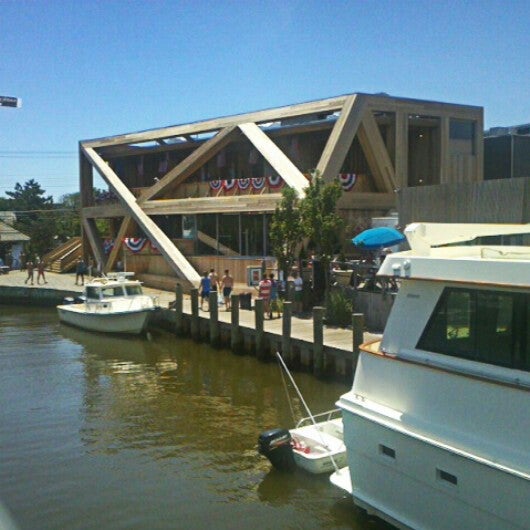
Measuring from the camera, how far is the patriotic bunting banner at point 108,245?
38872 millimetres

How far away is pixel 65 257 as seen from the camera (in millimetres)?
42062

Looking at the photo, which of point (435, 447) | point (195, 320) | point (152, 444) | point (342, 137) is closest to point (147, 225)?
point (195, 320)

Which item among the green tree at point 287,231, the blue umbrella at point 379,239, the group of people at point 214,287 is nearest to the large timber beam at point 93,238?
the group of people at point 214,287

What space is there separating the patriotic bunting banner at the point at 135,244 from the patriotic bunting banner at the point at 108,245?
4.96 meters

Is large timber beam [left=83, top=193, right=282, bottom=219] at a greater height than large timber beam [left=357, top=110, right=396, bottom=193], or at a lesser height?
lesser

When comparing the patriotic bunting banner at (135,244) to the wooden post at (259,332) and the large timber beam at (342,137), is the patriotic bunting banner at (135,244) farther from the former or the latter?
the wooden post at (259,332)

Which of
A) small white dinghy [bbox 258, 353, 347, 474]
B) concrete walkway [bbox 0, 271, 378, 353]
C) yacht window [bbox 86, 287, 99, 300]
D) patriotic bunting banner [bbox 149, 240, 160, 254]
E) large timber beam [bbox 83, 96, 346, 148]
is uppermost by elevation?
large timber beam [bbox 83, 96, 346, 148]

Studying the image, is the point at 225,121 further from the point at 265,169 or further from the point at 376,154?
the point at 376,154

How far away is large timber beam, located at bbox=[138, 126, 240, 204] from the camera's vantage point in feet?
104

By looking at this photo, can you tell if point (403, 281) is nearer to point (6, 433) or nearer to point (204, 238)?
point (6, 433)

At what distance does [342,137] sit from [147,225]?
11418mm

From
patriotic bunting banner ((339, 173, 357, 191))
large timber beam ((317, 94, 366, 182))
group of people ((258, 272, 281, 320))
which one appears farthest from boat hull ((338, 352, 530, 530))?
patriotic bunting banner ((339, 173, 357, 191))

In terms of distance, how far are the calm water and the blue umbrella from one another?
421cm

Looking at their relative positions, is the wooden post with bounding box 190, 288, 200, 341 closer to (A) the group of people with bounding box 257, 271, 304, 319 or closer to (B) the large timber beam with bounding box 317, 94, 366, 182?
(A) the group of people with bounding box 257, 271, 304, 319
